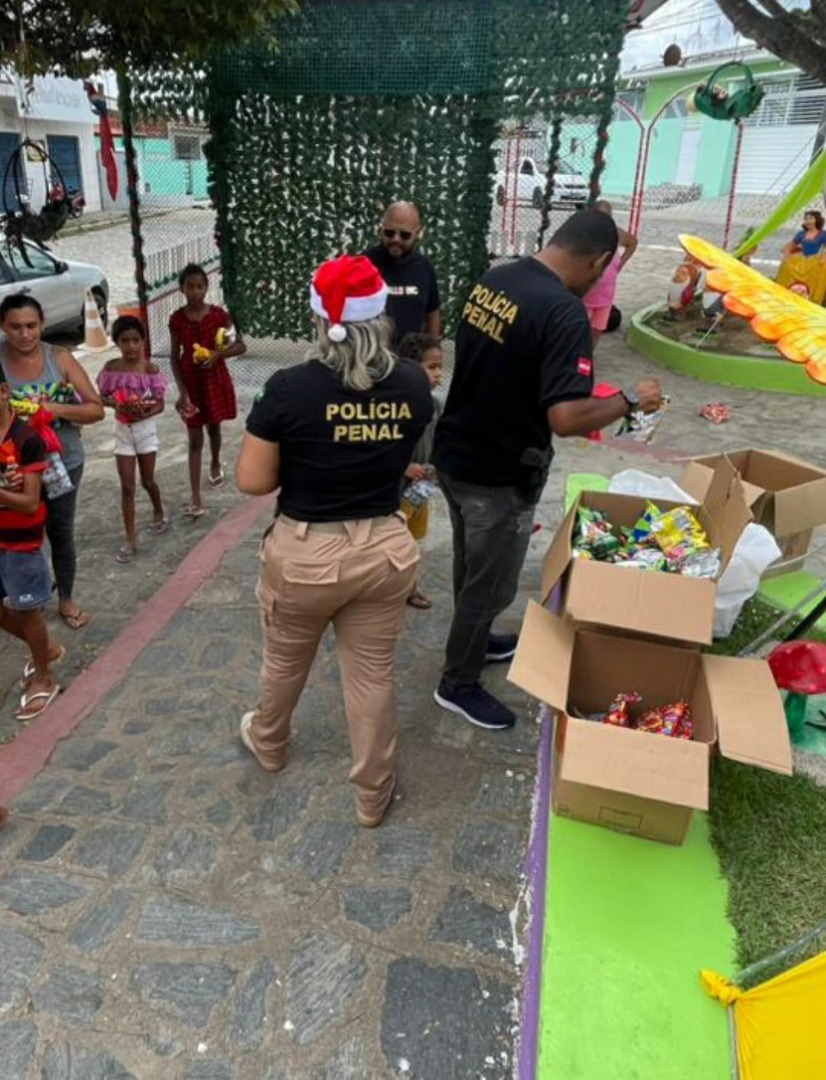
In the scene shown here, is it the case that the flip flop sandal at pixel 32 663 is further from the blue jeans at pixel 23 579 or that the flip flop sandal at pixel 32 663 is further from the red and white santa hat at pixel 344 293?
the red and white santa hat at pixel 344 293

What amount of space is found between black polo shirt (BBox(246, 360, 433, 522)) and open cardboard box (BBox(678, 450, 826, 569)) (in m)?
2.14

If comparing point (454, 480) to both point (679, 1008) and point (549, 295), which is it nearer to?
point (549, 295)

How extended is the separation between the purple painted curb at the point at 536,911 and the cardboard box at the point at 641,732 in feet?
0.30

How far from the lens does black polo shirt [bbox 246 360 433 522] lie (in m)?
2.33

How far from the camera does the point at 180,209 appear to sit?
12.9 meters

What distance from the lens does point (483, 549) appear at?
10.2 ft

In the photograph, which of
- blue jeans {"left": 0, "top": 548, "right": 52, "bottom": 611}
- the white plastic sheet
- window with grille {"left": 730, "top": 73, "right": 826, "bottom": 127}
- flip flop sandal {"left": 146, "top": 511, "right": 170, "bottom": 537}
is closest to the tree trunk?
the white plastic sheet

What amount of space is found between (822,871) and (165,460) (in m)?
5.03

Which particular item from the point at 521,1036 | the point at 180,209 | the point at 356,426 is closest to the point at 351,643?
the point at 356,426

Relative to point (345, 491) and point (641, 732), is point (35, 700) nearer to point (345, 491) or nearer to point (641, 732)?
point (345, 491)

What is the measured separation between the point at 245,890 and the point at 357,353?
5.72ft

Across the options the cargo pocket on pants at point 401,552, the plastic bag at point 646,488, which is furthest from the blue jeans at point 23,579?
the plastic bag at point 646,488

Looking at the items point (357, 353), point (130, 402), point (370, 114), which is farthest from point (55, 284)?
point (357, 353)

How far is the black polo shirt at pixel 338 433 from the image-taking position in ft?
7.66
